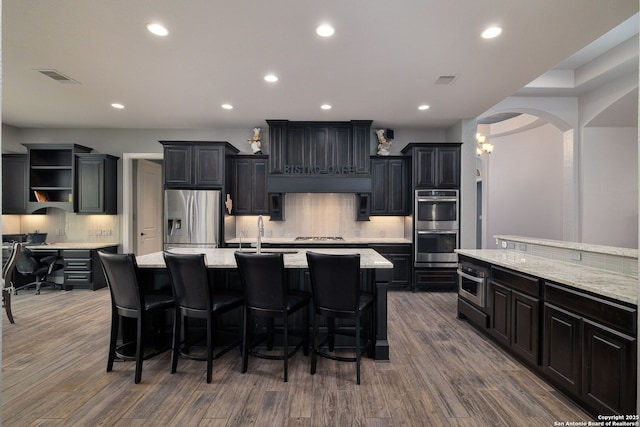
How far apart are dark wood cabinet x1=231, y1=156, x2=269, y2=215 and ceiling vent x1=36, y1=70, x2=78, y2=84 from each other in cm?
250

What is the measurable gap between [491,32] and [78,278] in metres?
6.68

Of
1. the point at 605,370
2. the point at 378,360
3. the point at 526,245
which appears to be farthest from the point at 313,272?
the point at 526,245

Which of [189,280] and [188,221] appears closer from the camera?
[189,280]

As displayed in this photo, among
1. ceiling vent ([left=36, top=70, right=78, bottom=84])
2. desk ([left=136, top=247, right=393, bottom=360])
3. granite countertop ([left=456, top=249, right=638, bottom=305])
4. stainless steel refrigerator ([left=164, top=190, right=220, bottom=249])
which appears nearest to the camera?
granite countertop ([left=456, top=249, right=638, bottom=305])

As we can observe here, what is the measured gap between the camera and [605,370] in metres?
2.07

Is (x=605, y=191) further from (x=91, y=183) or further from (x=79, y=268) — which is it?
(x=79, y=268)

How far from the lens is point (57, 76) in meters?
3.75

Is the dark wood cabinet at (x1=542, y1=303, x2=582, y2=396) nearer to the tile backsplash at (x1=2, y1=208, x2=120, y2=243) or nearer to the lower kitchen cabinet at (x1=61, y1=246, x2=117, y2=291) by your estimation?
the lower kitchen cabinet at (x1=61, y1=246, x2=117, y2=291)

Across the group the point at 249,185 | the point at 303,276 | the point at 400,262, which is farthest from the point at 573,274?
the point at 249,185

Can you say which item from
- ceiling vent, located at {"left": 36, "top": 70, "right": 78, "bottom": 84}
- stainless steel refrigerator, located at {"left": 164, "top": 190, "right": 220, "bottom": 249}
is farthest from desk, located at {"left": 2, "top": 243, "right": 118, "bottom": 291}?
ceiling vent, located at {"left": 36, "top": 70, "right": 78, "bottom": 84}

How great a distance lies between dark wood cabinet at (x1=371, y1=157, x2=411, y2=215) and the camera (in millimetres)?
5801

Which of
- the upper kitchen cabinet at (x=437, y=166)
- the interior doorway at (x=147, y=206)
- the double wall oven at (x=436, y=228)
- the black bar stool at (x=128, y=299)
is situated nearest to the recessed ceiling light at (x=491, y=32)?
the upper kitchen cabinet at (x=437, y=166)

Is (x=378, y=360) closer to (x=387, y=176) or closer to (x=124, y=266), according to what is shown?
(x=124, y=266)

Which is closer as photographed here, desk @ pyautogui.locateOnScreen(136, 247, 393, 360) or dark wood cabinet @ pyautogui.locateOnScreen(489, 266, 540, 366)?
dark wood cabinet @ pyautogui.locateOnScreen(489, 266, 540, 366)
